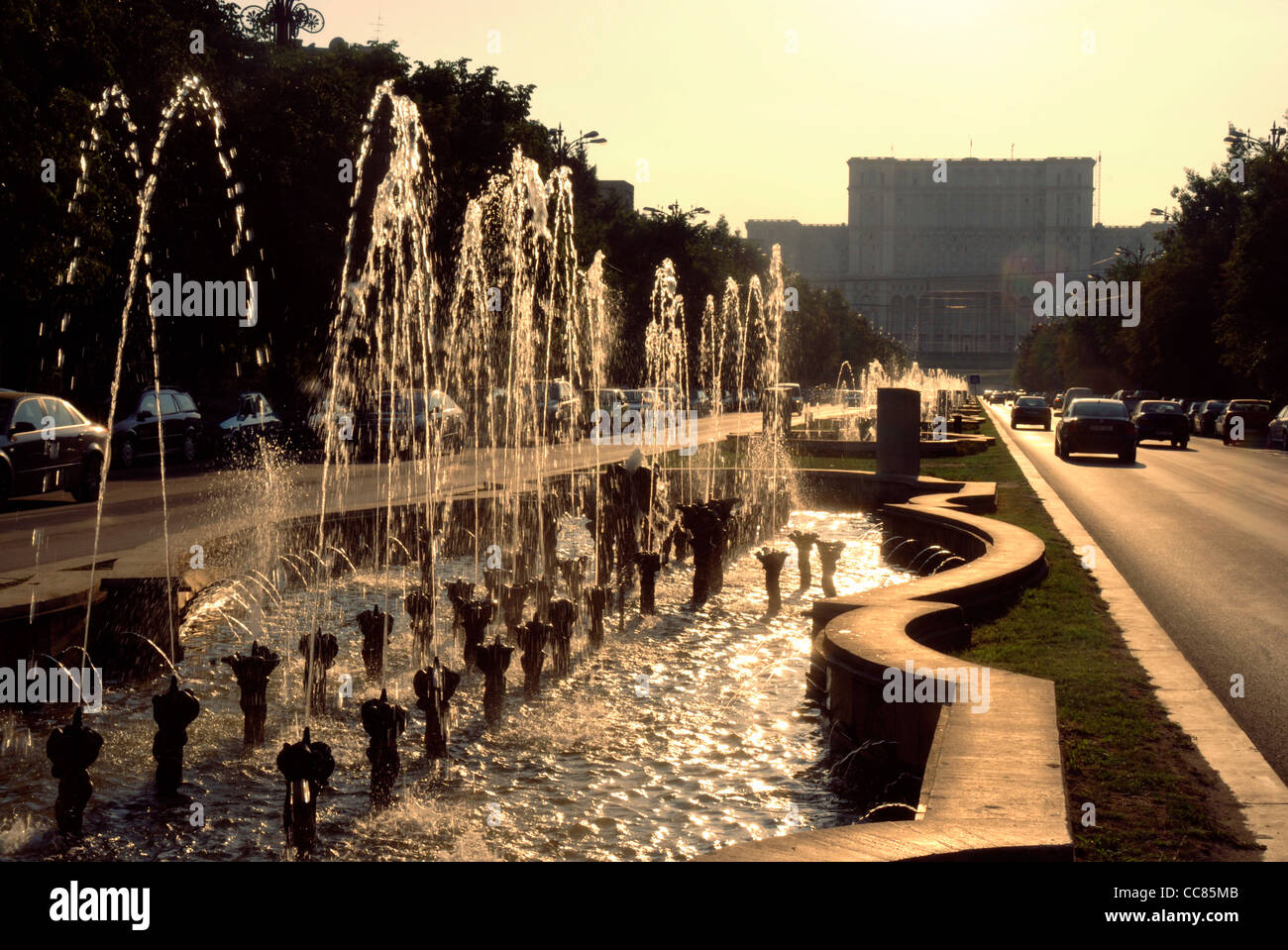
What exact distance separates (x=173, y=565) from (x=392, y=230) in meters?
24.2

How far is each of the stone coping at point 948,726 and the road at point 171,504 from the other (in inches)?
211

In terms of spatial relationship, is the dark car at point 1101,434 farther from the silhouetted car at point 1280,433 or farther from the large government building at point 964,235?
the large government building at point 964,235

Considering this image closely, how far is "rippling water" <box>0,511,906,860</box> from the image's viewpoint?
5.64m

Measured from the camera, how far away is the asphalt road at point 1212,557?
25.5 ft

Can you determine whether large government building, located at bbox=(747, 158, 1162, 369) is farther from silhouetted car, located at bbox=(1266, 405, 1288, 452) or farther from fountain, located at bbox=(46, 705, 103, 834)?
fountain, located at bbox=(46, 705, 103, 834)

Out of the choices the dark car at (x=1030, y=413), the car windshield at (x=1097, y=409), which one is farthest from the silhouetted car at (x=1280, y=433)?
the dark car at (x=1030, y=413)

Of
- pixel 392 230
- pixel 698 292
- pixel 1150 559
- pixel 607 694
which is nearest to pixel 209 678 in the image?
pixel 607 694

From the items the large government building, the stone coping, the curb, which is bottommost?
the curb

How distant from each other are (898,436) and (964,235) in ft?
545

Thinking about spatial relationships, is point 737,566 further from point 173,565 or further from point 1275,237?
point 1275,237

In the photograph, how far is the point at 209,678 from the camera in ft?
28.5

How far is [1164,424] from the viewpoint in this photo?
41.2 m

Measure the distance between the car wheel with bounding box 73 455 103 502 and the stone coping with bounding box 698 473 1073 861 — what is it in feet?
44.3

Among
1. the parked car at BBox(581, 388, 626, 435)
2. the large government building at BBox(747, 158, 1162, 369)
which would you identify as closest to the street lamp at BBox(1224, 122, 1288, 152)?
the parked car at BBox(581, 388, 626, 435)
